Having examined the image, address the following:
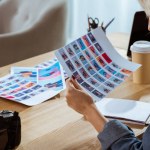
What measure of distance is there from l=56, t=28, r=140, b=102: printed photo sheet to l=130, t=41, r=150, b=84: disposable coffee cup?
0.04 metres

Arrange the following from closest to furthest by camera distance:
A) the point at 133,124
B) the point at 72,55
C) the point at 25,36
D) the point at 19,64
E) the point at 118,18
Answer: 1. the point at 133,124
2. the point at 72,55
3. the point at 19,64
4. the point at 25,36
5. the point at 118,18

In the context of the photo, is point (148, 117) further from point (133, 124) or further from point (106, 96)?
point (106, 96)

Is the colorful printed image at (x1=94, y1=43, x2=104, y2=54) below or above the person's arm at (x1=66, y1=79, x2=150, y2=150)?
above

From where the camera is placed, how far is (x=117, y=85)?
4.29 ft

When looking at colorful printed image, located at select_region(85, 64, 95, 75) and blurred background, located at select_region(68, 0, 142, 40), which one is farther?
blurred background, located at select_region(68, 0, 142, 40)

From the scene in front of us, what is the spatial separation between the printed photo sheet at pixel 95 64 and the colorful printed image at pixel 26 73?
26 centimetres

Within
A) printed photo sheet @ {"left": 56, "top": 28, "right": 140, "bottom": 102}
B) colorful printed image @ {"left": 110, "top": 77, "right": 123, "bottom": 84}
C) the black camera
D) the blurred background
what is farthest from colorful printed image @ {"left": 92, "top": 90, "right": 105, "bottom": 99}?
the blurred background

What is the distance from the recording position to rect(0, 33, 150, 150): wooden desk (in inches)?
40.2

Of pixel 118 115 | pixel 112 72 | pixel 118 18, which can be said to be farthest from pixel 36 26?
pixel 118 115

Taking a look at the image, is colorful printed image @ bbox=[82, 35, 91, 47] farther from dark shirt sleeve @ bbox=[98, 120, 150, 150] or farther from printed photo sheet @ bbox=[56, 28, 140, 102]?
dark shirt sleeve @ bbox=[98, 120, 150, 150]

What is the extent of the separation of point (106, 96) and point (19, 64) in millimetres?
526

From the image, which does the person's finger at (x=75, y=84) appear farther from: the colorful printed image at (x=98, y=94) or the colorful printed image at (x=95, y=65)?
the colorful printed image at (x=95, y=65)

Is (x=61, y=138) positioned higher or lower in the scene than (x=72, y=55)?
lower

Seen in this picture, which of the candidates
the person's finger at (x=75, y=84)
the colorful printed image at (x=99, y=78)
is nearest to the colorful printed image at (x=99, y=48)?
the colorful printed image at (x=99, y=78)
